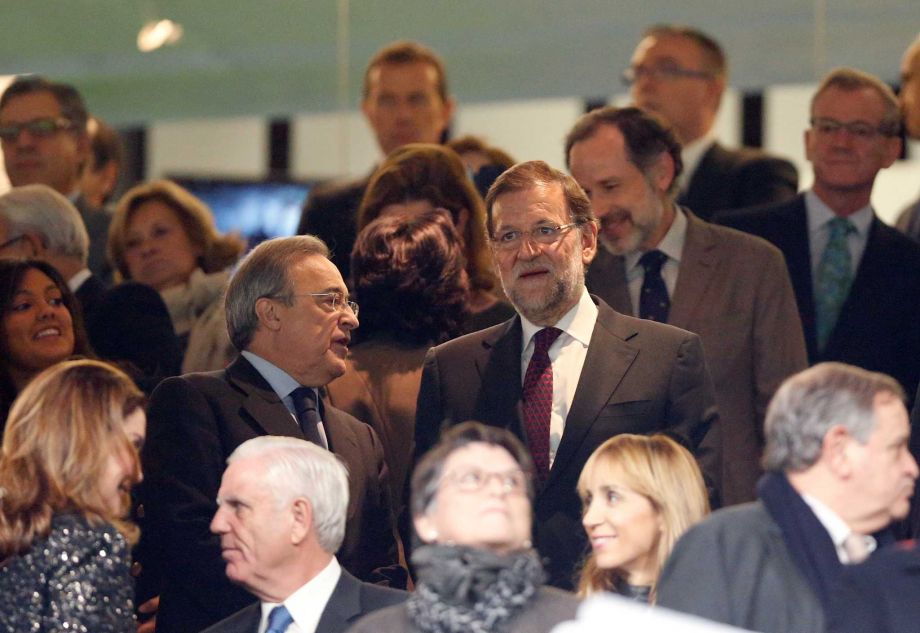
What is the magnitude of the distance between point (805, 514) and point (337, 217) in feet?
10.6

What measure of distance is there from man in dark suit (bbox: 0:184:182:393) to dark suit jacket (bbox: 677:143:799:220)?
1.97 metres

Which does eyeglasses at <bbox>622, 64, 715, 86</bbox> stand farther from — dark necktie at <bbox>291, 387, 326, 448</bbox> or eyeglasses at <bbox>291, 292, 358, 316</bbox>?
dark necktie at <bbox>291, 387, 326, 448</bbox>

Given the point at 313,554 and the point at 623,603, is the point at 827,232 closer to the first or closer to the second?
the point at 313,554

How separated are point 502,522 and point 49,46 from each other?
5262 mm

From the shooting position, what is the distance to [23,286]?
220 inches

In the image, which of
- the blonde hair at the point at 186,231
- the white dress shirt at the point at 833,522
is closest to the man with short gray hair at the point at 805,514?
the white dress shirt at the point at 833,522

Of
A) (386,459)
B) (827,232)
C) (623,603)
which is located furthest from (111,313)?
(623,603)

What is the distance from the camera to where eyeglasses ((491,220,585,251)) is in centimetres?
505

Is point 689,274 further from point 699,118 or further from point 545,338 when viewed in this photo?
point 699,118

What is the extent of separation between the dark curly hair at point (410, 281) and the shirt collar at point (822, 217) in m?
1.45

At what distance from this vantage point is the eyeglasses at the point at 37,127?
716cm

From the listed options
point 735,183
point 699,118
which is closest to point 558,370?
point 735,183

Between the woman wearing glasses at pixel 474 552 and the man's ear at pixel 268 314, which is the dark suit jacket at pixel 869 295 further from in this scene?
the woman wearing glasses at pixel 474 552

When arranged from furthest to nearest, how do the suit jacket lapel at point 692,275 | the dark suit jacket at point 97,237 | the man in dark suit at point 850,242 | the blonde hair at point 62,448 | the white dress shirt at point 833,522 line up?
the dark suit jacket at point 97,237 → the man in dark suit at point 850,242 → the suit jacket lapel at point 692,275 → the blonde hair at point 62,448 → the white dress shirt at point 833,522
